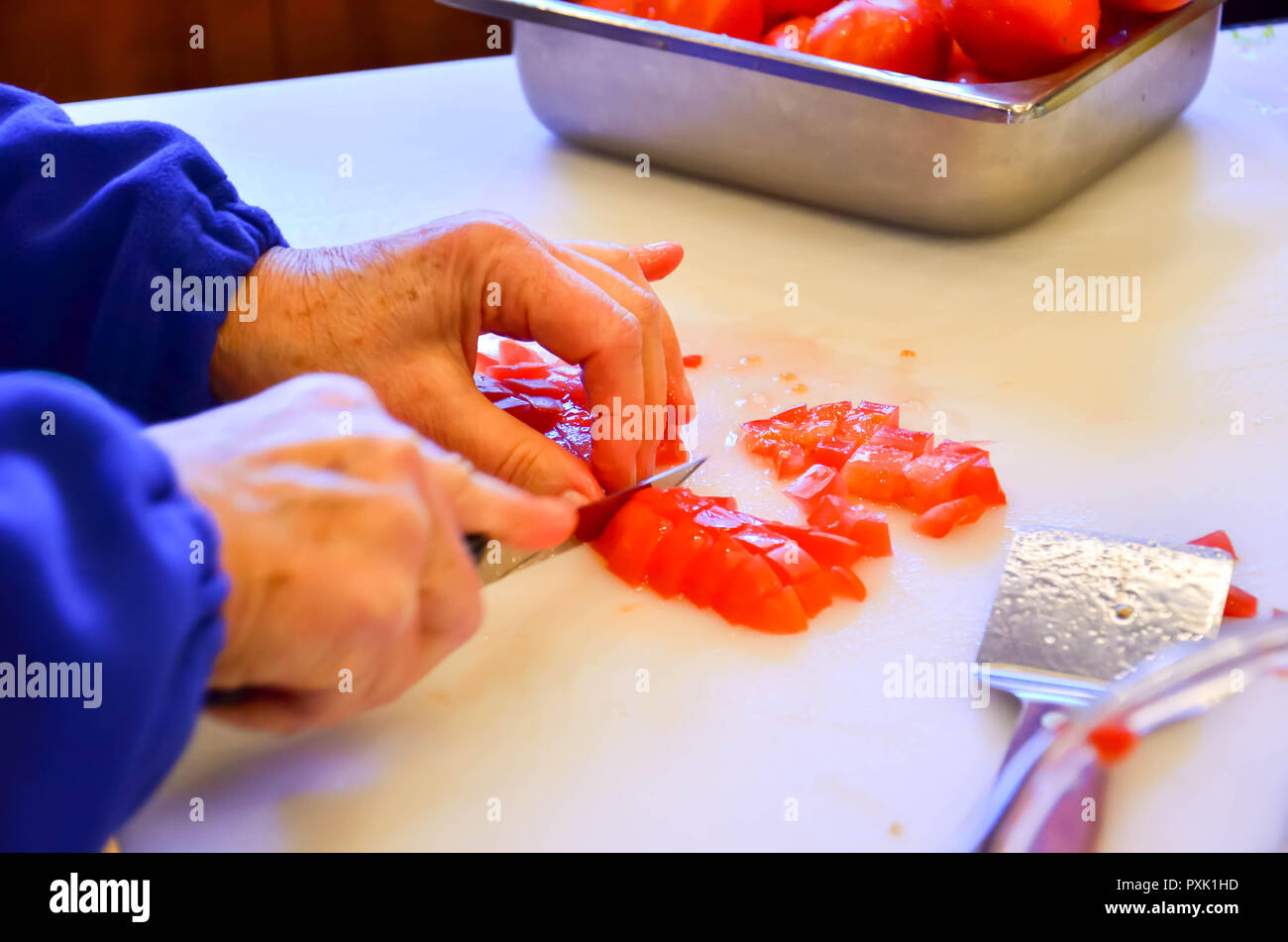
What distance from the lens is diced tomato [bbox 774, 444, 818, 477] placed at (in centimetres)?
108

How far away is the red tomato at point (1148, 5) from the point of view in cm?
135

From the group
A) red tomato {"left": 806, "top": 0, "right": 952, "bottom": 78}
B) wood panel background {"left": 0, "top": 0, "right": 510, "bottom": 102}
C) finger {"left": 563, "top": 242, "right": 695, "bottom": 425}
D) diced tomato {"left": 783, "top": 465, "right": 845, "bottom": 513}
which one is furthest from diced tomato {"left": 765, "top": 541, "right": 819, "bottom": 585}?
wood panel background {"left": 0, "top": 0, "right": 510, "bottom": 102}

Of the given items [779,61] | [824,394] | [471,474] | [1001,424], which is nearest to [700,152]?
[779,61]

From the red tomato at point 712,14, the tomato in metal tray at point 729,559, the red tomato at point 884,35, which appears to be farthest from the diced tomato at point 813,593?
the red tomato at point 712,14

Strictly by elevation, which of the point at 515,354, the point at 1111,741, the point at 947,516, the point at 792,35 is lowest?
the point at 1111,741

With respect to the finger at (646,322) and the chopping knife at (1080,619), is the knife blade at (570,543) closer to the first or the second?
the finger at (646,322)

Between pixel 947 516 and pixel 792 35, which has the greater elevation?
pixel 792 35

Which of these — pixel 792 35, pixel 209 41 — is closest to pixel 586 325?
pixel 792 35

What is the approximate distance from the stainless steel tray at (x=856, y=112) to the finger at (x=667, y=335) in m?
0.34

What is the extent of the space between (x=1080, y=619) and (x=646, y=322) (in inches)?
17.4

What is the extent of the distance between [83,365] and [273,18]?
2.17 meters

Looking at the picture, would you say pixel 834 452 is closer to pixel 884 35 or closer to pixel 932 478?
pixel 932 478

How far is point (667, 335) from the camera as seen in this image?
1122 millimetres

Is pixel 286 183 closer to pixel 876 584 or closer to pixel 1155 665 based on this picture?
pixel 876 584
